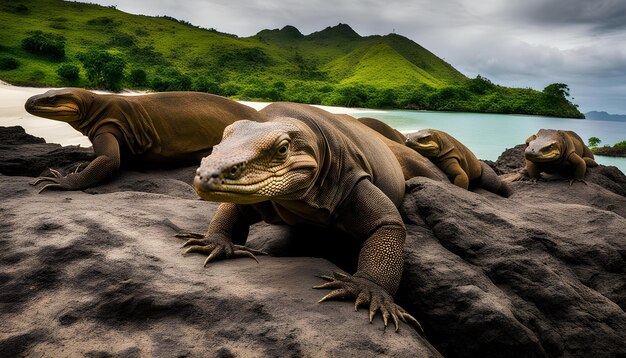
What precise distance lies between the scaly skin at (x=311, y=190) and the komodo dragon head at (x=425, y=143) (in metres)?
4.60

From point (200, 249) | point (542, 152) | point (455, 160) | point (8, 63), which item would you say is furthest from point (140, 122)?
point (8, 63)

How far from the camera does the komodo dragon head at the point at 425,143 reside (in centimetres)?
880

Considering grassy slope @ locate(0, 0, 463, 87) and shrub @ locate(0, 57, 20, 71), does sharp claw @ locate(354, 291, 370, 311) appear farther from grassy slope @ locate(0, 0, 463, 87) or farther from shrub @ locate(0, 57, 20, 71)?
grassy slope @ locate(0, 0, 463, 87)

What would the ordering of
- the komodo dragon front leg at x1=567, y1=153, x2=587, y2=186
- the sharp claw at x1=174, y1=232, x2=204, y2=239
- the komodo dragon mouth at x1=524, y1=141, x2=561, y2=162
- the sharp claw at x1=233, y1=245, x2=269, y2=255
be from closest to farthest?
the sharp claw at x1=233, y1=245, x2=269, y2=255
the sharp claw at x1=174, y1=232, x2=204, y2=239
the komodo dragon mouth at x1=524, y1=141, x2=561, y2=162
the komodo dragon front leg at x1=567, y1=153, x2=587, y2=186

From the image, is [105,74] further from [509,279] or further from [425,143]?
[509,279]

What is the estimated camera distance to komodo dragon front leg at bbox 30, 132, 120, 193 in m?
5.43

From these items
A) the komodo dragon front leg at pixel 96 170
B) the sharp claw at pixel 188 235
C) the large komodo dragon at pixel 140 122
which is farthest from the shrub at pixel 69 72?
the sharp claw at pixel 188 235

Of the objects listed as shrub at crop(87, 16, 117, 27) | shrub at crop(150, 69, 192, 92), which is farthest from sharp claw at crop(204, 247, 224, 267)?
shrub at crop(87, 16, 117, 27)

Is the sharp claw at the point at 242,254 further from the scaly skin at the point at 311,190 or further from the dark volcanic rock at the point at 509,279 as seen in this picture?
the dark volcanic rock at the point at 509,279

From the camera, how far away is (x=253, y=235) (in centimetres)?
452

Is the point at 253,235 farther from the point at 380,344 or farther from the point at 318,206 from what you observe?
the point at 380,344

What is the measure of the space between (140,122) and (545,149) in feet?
26.3

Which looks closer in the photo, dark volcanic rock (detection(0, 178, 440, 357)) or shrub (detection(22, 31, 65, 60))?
dark volcanic rock (detection(0, 178, 440, 357))

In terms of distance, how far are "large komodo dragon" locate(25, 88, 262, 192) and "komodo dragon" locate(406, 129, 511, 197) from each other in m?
3.63
